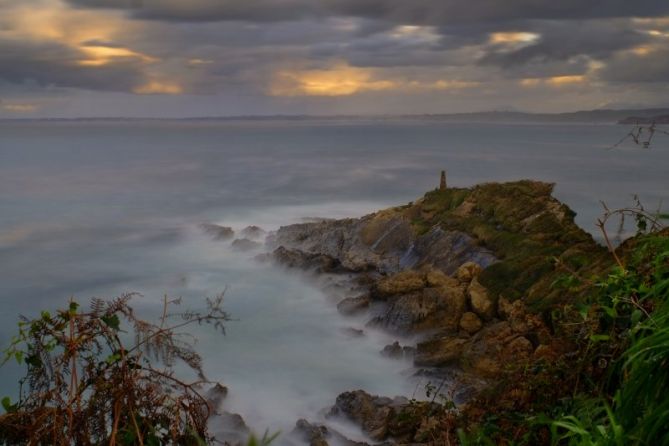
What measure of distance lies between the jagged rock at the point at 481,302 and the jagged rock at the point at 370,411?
484 centimetres

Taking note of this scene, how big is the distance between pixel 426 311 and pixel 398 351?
1.70m

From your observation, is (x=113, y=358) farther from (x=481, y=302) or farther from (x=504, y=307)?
(x=481, y=302)

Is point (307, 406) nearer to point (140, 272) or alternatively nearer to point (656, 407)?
point (656, 407)

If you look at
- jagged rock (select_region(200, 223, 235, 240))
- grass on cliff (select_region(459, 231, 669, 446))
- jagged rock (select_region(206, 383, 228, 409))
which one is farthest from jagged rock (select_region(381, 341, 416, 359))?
jagged rock (select_region(200, 223, 235, 240))

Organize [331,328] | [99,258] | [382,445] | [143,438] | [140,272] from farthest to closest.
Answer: [99,258] → [140,272] → [331,328] → [382,445] → [143,438]

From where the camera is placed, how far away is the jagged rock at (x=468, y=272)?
2222 centimetres

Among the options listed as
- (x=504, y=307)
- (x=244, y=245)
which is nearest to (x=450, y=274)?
(x=504, y=307)

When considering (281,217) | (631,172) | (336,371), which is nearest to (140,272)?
(281,217)

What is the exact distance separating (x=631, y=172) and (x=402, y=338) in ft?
264

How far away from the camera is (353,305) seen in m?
25.8

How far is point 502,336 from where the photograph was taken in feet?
55.2

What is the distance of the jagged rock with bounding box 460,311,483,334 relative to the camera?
65.3 ft

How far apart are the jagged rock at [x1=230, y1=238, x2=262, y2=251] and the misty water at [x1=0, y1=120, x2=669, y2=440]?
60 centimetres

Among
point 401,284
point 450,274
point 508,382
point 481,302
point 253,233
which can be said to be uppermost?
point 508,382
